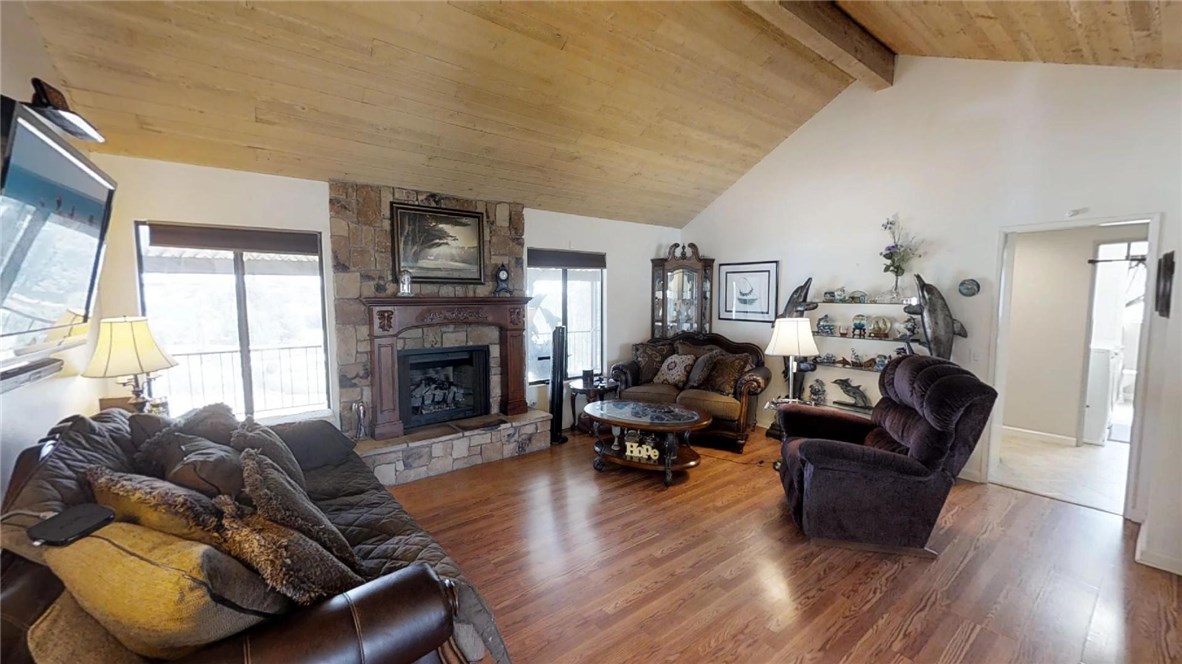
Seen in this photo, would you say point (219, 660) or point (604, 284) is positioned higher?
point (604, 284)

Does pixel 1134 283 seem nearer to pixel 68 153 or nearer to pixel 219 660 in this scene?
pixel 219 660

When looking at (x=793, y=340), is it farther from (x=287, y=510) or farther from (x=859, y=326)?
(x=287, y=510)

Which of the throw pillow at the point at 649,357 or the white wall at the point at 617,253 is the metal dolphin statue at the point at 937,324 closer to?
the throw pillow at the point at 649,357

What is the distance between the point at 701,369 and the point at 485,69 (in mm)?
3486

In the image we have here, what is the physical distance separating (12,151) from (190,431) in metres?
1.40

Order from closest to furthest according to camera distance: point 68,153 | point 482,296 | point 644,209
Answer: point 68,153 → point 482,296 → point 644,209

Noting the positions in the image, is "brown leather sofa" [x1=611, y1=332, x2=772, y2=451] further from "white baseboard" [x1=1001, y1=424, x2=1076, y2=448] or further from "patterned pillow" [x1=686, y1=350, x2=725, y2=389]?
"white baseboard" [x1=1001, y1=424, x2=1076, y2=448]

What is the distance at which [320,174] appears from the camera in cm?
367

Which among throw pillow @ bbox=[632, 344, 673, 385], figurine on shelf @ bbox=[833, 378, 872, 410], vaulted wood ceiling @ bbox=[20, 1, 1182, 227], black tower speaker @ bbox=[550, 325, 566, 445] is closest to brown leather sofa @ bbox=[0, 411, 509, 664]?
vaulted wood ceiling @ bbox=[20, 1, 1182, 227]

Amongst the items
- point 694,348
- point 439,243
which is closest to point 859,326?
point 694,348

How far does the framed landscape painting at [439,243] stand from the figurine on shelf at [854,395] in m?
3.74

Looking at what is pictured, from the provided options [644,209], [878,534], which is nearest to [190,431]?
[878,534]

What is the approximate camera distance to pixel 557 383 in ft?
16.0

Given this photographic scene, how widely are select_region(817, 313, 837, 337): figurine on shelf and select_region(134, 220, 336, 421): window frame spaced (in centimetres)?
460
